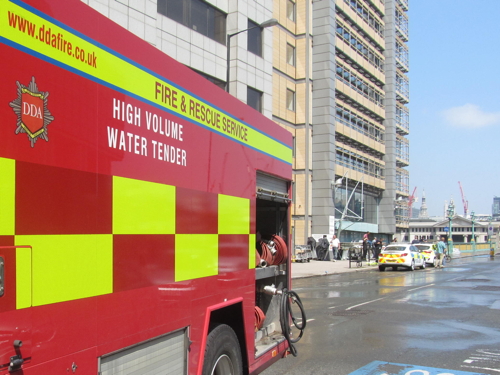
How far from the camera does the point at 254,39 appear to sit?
32000mm

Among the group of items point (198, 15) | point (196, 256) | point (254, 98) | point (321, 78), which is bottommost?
point (196, 256)

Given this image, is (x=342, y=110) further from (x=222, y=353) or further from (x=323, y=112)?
(x=222, y=353)

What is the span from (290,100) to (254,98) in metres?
14.6

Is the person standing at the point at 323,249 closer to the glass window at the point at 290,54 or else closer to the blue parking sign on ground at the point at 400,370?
the glass window at the point at 290,54

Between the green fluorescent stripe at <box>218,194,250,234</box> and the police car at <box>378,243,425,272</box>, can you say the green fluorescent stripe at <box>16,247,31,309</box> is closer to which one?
the green fluorescent stripe at <box>218,194,250,234</box>

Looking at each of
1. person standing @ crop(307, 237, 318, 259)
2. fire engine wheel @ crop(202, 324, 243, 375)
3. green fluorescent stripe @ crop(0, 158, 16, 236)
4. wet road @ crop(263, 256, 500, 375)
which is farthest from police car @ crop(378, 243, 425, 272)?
green fluorescent stripe @ crop(0, 158, 16, 236)

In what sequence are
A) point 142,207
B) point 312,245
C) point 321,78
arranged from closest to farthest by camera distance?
point 142,207 < point 312,245 < point 321,78

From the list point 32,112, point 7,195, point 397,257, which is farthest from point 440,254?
point 7,195

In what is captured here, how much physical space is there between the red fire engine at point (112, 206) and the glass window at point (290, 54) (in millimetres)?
41900

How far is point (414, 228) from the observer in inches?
7042

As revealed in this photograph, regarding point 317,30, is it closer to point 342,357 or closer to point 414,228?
point 342,357

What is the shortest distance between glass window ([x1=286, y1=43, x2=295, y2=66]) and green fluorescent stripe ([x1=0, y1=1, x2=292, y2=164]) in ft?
138

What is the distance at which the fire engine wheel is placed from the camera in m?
4.18

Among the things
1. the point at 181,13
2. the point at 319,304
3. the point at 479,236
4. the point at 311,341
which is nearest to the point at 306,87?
the point at 181,13
